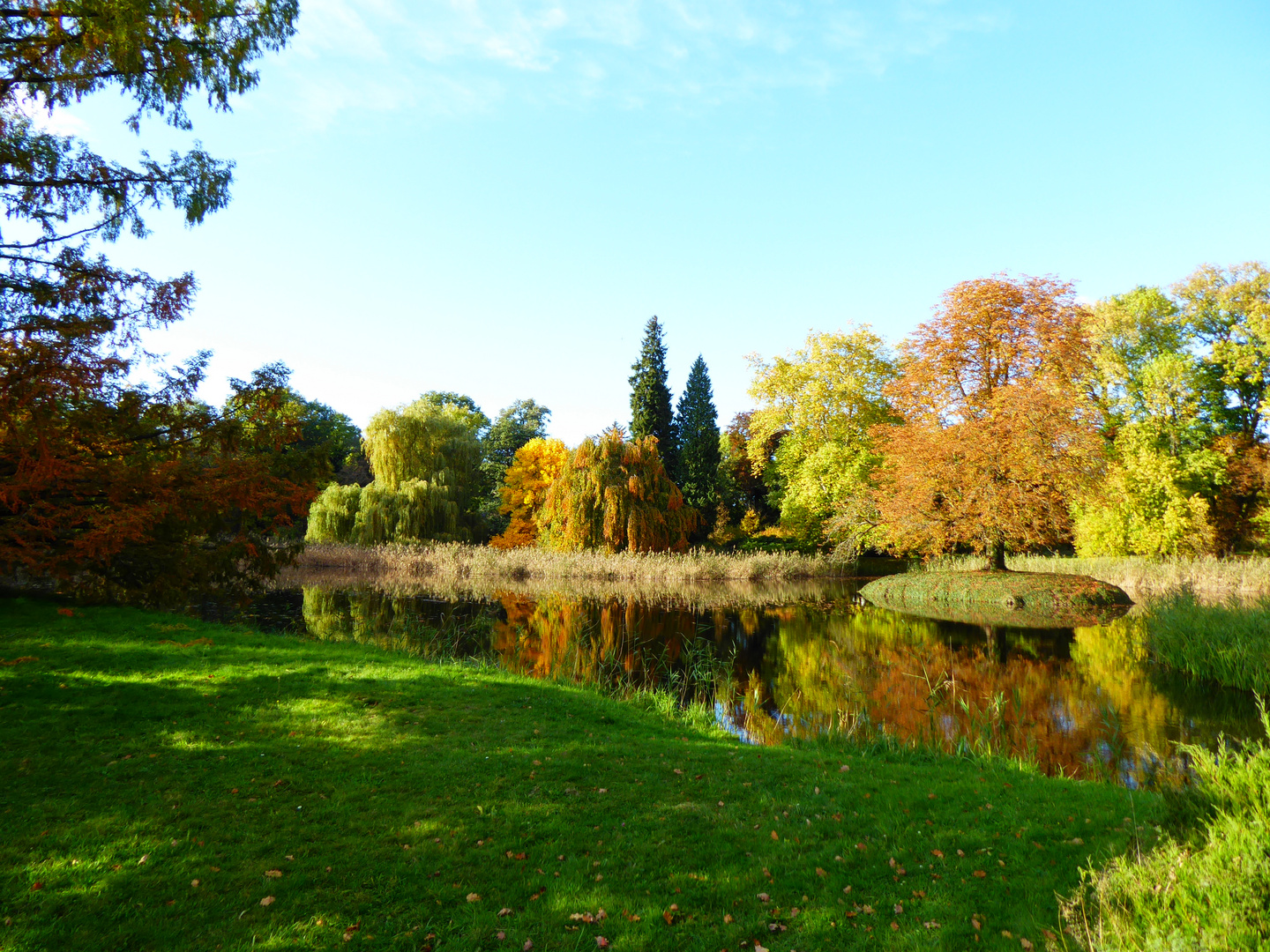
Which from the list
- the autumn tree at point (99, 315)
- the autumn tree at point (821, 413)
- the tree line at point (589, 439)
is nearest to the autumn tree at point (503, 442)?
the tree line at point (589, 439)

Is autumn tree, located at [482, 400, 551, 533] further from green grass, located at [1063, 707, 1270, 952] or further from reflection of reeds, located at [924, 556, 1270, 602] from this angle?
green grass, located at [1063, 707, 1270, 952]

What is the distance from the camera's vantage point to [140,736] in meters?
4.95

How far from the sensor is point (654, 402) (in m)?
35.2

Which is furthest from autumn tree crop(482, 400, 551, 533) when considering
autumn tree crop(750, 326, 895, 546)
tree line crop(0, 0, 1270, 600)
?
autumn tree crop(750, 326, 895, 546)

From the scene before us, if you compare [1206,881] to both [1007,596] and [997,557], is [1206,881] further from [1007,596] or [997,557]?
[997,557]

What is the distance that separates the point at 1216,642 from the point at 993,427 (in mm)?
9253

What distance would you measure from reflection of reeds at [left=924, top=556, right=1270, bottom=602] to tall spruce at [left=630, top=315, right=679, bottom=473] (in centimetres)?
1458

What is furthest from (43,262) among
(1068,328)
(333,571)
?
(1068,328)

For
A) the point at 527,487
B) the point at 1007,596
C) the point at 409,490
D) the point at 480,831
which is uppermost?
the point at 527,487

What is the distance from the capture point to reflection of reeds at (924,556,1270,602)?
17875 millimetres

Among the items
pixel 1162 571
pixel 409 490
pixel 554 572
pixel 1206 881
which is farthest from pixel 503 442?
pixel 1206 881

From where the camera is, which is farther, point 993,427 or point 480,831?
point 993,427

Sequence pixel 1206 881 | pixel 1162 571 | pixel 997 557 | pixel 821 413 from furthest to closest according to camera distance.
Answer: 1. pixel 821 413
2. pixel 1162 571
3. pixel 997 557
4. pixel 1206 881

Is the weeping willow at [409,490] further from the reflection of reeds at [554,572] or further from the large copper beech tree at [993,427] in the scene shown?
the large copper beech tree at [993,427]
